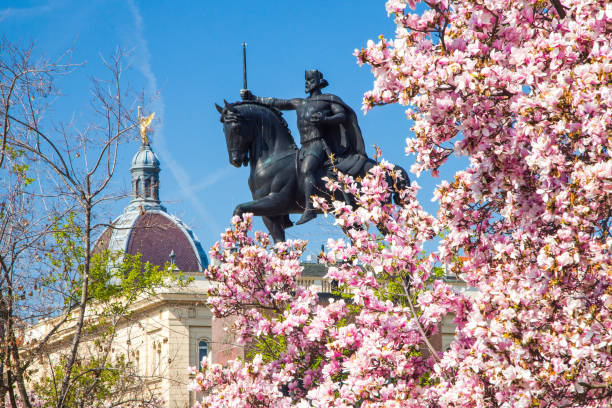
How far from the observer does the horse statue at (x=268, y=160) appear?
615 inches

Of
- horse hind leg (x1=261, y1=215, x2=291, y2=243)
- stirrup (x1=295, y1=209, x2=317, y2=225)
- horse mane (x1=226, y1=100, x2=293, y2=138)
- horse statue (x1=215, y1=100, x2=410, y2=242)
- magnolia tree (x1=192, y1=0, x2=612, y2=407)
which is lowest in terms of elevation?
magnolia tree (x1=192, y1=0, x2=612, y2=407)

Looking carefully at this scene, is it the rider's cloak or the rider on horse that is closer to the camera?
the rider on horse

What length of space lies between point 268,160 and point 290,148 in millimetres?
430

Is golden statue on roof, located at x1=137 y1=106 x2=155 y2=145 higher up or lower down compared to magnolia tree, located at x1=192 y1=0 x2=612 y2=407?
higher up

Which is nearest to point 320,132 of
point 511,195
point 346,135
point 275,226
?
point 346,135

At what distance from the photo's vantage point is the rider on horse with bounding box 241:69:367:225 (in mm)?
15492

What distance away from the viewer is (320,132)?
15812 millimetres

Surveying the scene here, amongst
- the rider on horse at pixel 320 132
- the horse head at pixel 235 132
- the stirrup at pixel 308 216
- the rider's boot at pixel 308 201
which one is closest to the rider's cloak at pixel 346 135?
the rider on horse at pixel 320 132

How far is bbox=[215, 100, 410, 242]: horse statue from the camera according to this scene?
615 inches

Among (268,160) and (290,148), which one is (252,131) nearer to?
(268,160)

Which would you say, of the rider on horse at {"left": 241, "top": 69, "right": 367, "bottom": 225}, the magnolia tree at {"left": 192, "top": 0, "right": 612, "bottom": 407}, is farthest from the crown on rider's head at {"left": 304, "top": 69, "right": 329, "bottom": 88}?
the magnolia tree at {"left": 192, "top": 0, "right": 612, "bottom": 407}

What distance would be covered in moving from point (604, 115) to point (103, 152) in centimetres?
965

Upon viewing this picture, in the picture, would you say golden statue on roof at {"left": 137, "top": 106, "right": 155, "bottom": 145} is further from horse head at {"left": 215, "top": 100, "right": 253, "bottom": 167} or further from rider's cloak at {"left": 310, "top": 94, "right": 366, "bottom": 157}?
rider's cloak at {"left": 310, "top": 94, "right": 366, "bottom": 157}

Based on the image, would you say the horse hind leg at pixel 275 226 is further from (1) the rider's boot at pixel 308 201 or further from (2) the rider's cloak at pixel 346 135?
(2) the rider's cloak at pixel 346 135
